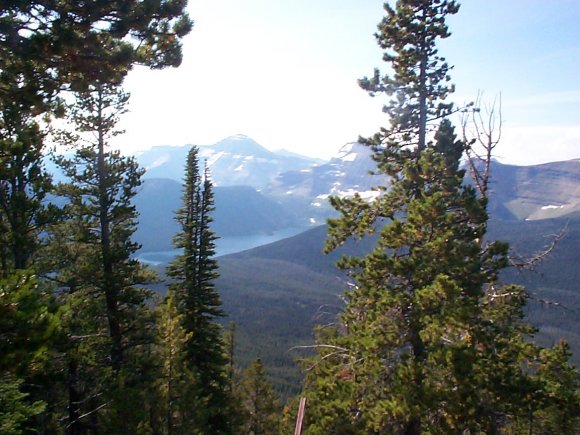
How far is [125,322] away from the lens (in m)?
17.4

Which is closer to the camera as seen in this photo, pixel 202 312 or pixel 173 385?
pixel 173 385

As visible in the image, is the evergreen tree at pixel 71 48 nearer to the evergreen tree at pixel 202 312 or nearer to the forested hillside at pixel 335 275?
the forested hillside at pixel 335 275

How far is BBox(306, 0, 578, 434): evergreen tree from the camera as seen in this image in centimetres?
1014

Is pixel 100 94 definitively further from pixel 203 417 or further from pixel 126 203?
pixel 203 417

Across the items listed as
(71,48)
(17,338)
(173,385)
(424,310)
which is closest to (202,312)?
(173,385)

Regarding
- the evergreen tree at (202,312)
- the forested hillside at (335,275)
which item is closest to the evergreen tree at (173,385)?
the forested hillside at (335,275)

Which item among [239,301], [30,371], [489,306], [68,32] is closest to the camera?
[30,371]

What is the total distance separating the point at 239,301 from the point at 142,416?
608ft

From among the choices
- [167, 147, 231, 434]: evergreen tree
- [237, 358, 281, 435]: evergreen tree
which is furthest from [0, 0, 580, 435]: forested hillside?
[237, 358, 281, 435]: evergreen tree

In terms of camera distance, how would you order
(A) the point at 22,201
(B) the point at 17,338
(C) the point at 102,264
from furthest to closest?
(C) the point at 102,264 → (A) the point at 22,201 → (B) the point at 17,338

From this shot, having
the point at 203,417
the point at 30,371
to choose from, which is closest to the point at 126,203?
the point at 203,417

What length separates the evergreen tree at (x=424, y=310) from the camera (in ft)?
33.3

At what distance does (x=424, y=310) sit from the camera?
1088 centimetres

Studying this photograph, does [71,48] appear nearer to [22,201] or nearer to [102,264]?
[22,201]
